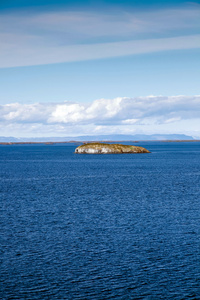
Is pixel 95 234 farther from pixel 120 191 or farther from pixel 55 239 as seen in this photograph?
pixel 120 191

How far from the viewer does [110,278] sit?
26.2m

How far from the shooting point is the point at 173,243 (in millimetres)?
34156

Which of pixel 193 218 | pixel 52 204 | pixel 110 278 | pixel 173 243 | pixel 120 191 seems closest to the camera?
pixel 110 278

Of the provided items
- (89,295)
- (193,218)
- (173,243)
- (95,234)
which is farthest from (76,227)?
(89,295)

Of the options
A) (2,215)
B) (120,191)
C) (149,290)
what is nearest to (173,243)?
(149,290)

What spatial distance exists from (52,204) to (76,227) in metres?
15.5

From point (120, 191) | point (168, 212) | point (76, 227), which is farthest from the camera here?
point (120, 191)

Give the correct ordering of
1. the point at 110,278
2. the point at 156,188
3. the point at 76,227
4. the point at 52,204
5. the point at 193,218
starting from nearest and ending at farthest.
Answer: the point at 110,278
the point at 76,227
the point at 193,218
the point at 52,204
the point at 156,188

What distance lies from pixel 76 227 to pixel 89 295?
1698cm

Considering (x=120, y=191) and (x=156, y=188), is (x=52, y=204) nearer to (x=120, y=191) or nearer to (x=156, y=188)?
(x=120, y=191)

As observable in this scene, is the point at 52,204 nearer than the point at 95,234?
No

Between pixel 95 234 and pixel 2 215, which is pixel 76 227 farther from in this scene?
pixel 2 215

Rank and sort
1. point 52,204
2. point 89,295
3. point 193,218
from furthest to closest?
1. point 52,204
2. point 193,218
3. point 89,295

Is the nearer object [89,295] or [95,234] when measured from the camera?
[89,295]
